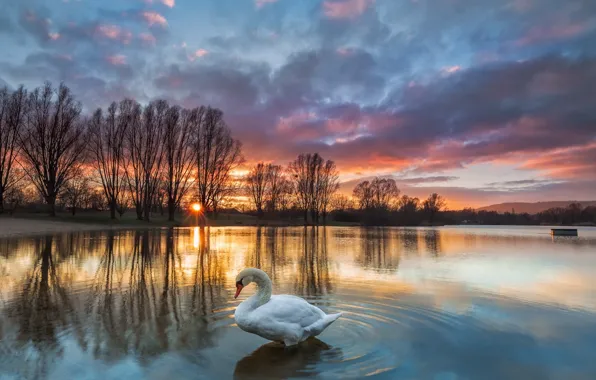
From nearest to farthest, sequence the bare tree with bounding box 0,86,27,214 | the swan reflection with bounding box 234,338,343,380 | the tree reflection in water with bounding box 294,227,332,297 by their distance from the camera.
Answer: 1. the swan reflection with bounding box 234,338,343,380
2. the tree reflection in water with bounding box 294,227,332,297
3. the bare tree with bounding box 0,86,27,214

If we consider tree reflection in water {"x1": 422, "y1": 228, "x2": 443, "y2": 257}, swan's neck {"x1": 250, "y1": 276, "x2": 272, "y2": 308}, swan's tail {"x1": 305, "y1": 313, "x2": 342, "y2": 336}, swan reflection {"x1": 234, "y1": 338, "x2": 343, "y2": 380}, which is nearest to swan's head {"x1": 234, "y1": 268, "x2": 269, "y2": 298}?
swan's neck {"x1": 250, "y1": 276, "x2": 272, "y2": 308}

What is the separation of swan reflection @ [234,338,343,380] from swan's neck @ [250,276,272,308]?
0.60m

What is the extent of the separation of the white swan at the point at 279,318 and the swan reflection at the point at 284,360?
0.18 metres

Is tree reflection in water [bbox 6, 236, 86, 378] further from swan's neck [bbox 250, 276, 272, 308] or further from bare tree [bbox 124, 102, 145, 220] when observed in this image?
bare tree [bbox 124, 102, 145, 220]

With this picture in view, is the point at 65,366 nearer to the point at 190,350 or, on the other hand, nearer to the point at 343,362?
the point at 190,350

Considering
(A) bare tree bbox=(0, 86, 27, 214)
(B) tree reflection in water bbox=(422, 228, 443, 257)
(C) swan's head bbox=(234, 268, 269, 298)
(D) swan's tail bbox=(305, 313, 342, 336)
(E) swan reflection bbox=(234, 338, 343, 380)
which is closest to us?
(E) swan reflection bbox=(234, 338, 343, 380)

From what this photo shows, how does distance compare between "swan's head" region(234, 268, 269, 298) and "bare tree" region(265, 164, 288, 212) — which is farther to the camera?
"bare tree" region(265, 164, 288, 212)

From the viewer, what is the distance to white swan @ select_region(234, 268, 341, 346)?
16.7 ft

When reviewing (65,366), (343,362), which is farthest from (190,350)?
(343,362)

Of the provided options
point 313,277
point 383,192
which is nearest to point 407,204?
point 383,192

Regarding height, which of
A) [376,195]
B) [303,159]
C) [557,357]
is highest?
[303,159]

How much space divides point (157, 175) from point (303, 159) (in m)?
40.1

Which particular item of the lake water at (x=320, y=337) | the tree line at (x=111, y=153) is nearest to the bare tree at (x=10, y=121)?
the tree line at (x=111, y=153)

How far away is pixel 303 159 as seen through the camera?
285 ft
